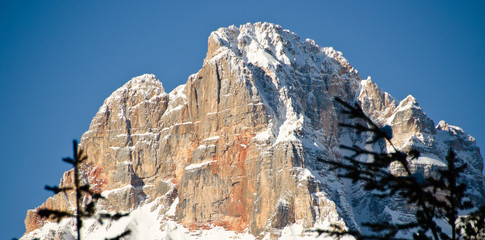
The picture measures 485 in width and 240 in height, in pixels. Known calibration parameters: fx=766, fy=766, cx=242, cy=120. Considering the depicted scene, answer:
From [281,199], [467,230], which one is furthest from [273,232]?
[467,230]

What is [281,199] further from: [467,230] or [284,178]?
[467,230]

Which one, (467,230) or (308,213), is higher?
(308,213)

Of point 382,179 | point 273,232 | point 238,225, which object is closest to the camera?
point 382,179

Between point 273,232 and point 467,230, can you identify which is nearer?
point 467,230

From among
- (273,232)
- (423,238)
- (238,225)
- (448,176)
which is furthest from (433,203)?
(238,225)

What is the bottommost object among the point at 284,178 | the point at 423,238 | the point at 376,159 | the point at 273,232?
the point at 423,238

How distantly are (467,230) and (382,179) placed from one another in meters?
3.46

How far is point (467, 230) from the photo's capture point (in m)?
16.0

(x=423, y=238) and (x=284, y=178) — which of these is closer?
(x=423, y=238)

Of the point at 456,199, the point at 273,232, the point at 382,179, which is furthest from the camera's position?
the point at 273,232

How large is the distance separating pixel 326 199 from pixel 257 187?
19595mm

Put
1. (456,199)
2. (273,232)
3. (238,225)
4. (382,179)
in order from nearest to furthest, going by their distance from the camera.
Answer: (382,179)
(456,199)
(273,232)
(238,225)

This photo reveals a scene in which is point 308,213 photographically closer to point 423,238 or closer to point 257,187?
point 257,187

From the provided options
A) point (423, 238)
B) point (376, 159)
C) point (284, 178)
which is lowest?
point (423, 238)
